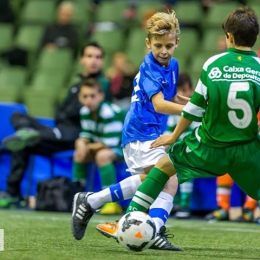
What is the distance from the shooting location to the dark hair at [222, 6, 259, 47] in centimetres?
621

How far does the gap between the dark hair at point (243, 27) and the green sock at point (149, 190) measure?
0.98 m

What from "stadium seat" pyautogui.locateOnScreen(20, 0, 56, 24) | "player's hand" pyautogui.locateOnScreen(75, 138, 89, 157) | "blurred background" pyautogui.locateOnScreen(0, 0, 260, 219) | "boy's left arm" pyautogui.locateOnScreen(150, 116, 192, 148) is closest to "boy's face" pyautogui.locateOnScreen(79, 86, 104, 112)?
"player's hand" pyautogui.locateOnScreen(75, 138, 89, 157)

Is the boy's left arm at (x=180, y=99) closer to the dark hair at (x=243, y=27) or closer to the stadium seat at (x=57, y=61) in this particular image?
the dark hair at (x=243, y=27)

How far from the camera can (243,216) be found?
1018 cm

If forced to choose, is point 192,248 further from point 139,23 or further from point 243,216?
point 139,23

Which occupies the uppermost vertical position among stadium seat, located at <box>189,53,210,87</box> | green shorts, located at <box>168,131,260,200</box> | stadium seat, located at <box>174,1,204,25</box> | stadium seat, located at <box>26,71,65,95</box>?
stadium seat, located at <box>174,1,204,25</box>

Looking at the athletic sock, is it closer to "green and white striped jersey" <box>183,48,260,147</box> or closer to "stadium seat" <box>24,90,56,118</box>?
"green and white striped jersey" <box>183,48,260,147</box>

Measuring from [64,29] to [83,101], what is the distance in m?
4.50

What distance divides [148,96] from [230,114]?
0.82 metres

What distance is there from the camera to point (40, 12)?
16.5 metres

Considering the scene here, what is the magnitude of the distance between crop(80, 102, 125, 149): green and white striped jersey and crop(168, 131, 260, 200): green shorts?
14.7 ft

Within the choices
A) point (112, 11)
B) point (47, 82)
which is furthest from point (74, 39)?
point (112, 11)

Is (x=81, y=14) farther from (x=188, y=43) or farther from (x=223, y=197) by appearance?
(x=223, y=197)

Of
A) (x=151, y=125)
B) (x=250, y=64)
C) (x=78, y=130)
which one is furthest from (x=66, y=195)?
(x=250, y=64)
